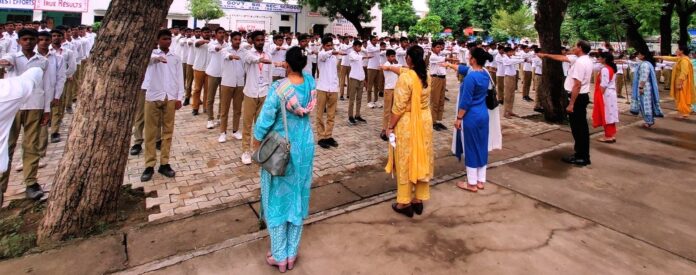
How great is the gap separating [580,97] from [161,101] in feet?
19.3

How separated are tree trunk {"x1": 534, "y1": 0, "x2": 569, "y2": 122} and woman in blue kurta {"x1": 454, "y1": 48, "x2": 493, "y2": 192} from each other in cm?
517

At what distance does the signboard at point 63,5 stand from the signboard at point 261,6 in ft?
33.1

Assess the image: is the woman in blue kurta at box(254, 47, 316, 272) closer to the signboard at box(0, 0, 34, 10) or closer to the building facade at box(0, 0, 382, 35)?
the building facade at box(0, 0, 382, 35)

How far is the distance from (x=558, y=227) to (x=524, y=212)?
1.23ft

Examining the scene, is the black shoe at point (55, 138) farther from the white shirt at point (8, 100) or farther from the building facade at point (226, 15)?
the building facade at point (226, 15)

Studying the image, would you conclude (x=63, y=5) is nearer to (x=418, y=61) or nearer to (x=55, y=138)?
(x=55, y=138)

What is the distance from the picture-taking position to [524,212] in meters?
4.02

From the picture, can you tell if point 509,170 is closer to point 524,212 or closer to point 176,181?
point 524,212

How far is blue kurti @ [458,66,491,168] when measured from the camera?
4.36 metres

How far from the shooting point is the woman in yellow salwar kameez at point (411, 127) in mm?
3738

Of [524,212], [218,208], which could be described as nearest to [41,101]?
[218,208]

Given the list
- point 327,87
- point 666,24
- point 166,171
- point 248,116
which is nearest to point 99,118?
point 166,171

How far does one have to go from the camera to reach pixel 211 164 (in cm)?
525

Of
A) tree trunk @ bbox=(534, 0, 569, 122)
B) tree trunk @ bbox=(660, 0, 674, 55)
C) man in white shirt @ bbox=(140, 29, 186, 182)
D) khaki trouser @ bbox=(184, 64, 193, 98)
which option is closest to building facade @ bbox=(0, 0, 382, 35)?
tree trunk @ bbox=(660, 0, 674, 55)
